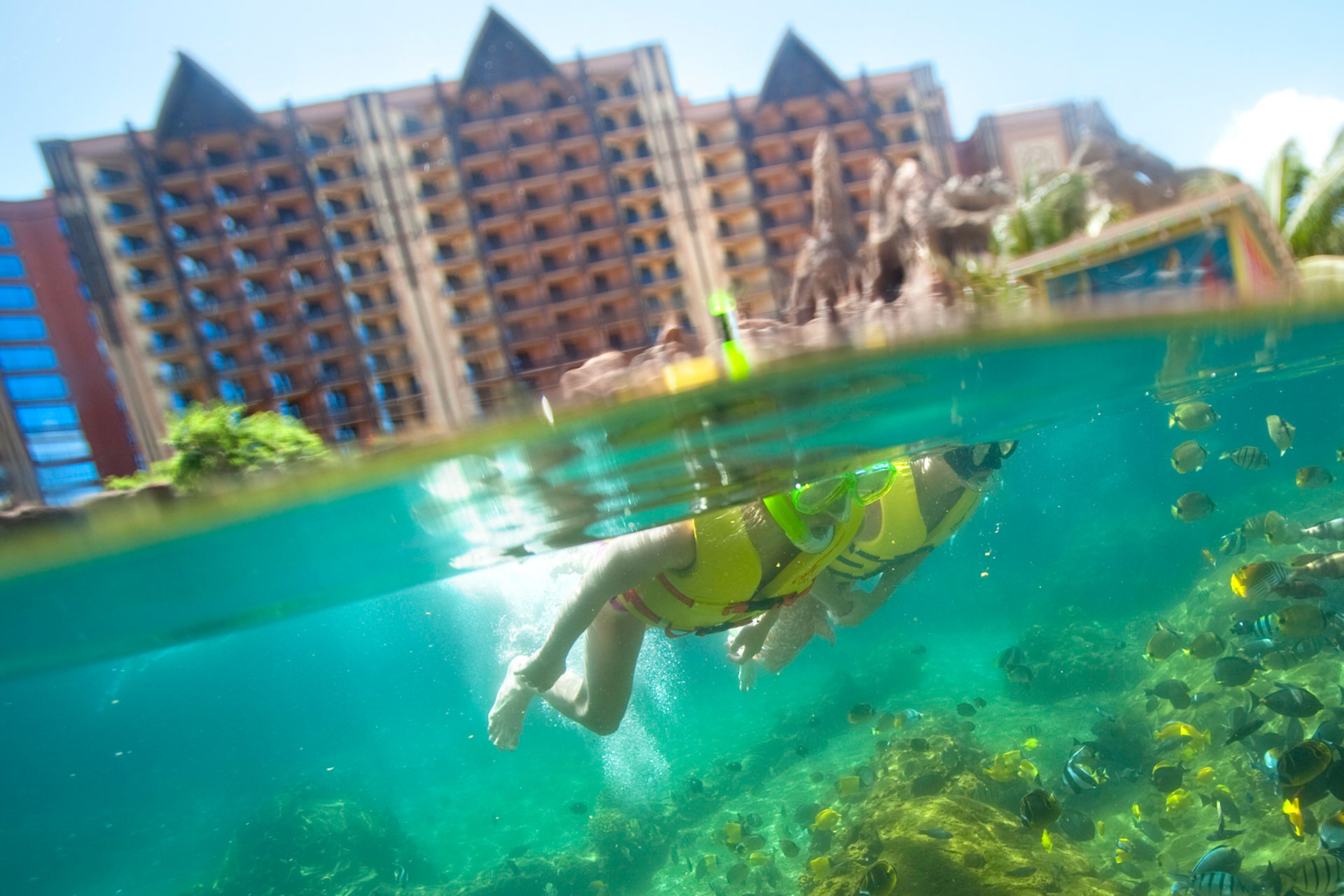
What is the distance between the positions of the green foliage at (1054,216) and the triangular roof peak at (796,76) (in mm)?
20522

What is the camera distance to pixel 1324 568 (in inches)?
286

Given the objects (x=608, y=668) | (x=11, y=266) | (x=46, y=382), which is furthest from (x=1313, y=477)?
(x=46, y=382)

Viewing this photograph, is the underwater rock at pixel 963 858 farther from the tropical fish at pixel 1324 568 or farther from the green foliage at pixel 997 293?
the green foliage at pixel 997 293

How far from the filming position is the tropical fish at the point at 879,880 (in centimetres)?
564

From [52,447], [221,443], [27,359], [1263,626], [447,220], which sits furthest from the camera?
[447,220]

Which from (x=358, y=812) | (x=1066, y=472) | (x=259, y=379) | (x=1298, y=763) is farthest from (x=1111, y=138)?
(x=259, y=379)

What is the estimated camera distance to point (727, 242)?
38.0m

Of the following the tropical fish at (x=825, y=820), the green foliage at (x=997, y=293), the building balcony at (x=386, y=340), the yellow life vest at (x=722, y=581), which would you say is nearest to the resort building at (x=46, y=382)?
the yellow life vest at (x=722, y=581)

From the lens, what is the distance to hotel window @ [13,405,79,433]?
6.96 meters

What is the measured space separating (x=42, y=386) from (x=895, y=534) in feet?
38.0

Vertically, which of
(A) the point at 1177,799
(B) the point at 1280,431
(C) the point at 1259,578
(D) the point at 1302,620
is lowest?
(A) the point at 1177,799

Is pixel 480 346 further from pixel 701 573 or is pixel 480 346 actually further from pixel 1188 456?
pixel 701 573

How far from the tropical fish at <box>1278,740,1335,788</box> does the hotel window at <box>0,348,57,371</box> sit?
509 inches

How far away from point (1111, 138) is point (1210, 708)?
25.6 ft
